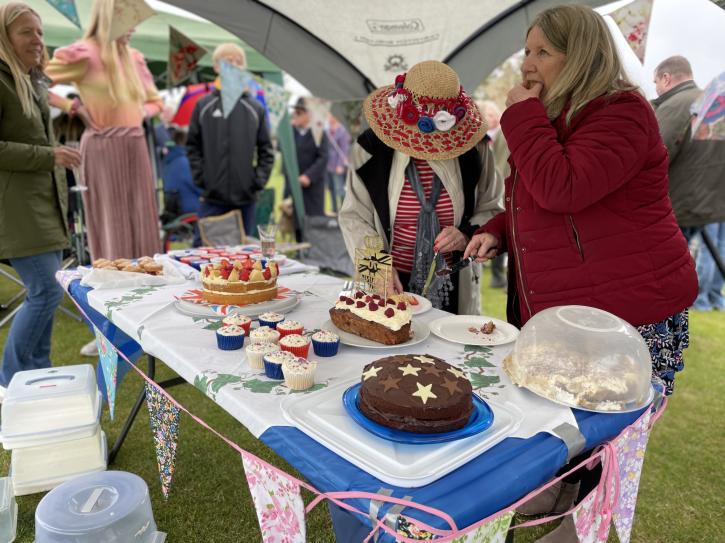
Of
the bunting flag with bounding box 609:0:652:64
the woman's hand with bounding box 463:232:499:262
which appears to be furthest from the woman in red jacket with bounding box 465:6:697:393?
the bunting flag with bounding box 609:0:652:64

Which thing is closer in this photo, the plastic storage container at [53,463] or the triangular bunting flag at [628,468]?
the triangular bunting flag at [628,468]

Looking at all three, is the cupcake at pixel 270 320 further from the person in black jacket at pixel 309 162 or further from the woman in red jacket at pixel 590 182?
the person in black jacket at pixel 309 162

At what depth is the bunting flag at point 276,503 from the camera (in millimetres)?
952

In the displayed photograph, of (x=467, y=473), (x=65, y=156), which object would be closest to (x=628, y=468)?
(x=467, y=473)

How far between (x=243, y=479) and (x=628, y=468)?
180 centimetres

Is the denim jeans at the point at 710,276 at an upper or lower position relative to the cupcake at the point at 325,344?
lower

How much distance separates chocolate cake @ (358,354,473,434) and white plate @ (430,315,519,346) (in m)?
0.42

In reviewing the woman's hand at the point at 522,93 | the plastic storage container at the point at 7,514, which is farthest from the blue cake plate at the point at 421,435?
the plastic storage container at the point at 7,514

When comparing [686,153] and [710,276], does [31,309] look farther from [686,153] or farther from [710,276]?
[710,276]

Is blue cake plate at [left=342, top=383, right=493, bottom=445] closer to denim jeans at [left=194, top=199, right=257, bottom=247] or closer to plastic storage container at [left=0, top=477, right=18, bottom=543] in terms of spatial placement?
plastic storage container at [left=0, top=477, right=18, bottom=543]

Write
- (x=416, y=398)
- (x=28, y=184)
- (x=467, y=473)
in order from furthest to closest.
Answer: (x=28, y=184), (x=416, y=398), (x=467, y=473)

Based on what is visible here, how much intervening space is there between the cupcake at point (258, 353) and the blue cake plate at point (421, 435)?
296 mm

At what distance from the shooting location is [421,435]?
3.19ft

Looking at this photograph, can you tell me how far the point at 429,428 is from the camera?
0.97 m
